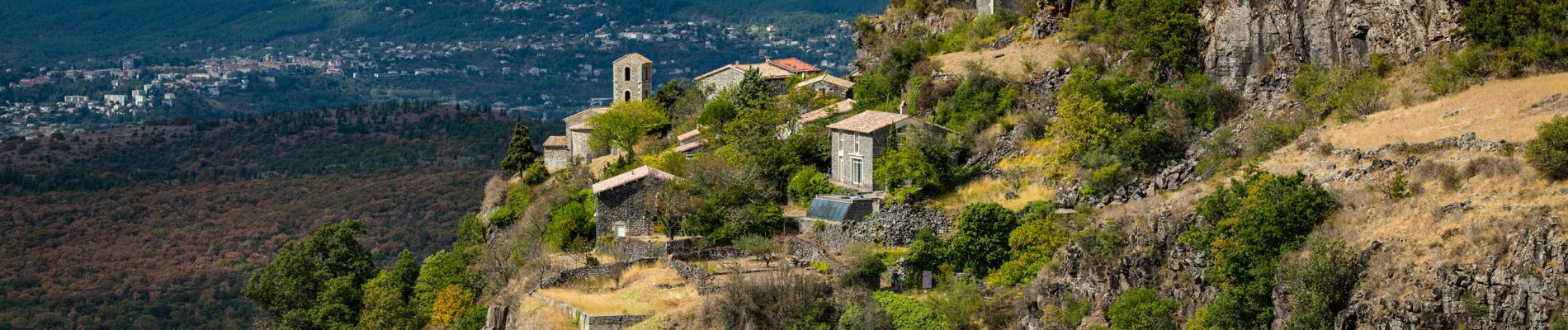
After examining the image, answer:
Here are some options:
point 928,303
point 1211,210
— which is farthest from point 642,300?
point 1211,210

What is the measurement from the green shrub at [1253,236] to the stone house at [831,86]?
3101 cm

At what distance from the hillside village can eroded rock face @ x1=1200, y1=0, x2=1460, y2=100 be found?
0.06m

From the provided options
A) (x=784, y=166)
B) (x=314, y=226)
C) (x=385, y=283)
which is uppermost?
(x=784, y=166)

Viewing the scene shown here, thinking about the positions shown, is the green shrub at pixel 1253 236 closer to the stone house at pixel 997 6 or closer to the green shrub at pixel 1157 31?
the green shrub at pixel 1157 31

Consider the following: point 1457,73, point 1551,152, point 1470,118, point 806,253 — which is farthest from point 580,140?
point 1551,152

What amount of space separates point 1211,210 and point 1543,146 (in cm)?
636

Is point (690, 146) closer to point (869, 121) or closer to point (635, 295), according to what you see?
point (869, 121)

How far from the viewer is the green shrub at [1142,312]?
36.7m

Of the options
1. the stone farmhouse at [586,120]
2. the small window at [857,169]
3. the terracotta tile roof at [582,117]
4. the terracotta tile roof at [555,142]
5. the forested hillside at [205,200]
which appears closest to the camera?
the small window at [857,169]

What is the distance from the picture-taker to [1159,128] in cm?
4728

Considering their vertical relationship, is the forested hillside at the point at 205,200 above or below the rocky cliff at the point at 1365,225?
below

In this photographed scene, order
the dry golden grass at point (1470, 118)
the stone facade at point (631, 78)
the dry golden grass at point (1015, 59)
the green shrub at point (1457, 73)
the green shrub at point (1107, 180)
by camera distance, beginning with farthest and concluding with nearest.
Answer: the stone facade at point (631, 78) < the dry golden grass at point (1015, 59) < the green shrub at point (1107, 180) < the green shrub at point (1457, 73) < the dry golden grass at point (1470, 118)

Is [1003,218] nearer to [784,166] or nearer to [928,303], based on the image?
[928,303]

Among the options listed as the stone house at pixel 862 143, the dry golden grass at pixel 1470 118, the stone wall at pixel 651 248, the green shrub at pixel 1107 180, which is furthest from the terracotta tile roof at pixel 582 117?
the dry golden grass at pixel 1470 118
